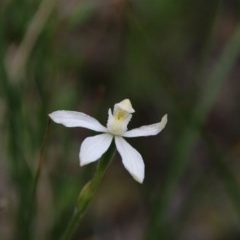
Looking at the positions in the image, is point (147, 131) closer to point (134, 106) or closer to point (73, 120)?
point (73, 120)

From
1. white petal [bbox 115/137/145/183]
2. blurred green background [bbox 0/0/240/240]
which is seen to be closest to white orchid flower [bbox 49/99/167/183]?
white petal [bbox 115/137/145/183]

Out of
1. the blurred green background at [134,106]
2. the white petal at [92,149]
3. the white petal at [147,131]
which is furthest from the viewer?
the blurred green background at [134,106]

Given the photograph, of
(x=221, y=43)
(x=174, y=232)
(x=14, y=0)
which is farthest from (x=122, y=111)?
(x=221, y=43)

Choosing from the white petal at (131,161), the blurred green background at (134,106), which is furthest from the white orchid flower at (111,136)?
the blurred green background at (134,106)

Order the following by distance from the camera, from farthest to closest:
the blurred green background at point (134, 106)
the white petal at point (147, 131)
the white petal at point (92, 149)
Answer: the blurred green background at point (134, 106) < the white petal at point (147, 131) < the white petal at point (92, 149)

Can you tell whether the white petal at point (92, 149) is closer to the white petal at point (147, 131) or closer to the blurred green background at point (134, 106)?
the white petal at point (147, 131)

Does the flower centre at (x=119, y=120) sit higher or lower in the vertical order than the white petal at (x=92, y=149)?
higher

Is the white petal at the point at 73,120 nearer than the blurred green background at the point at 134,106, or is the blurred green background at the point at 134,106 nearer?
the white petal at the point at 73,120

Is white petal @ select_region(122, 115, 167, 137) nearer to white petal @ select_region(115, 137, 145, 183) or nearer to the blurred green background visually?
white petal @ select_region(115, 137, 145, 183)
